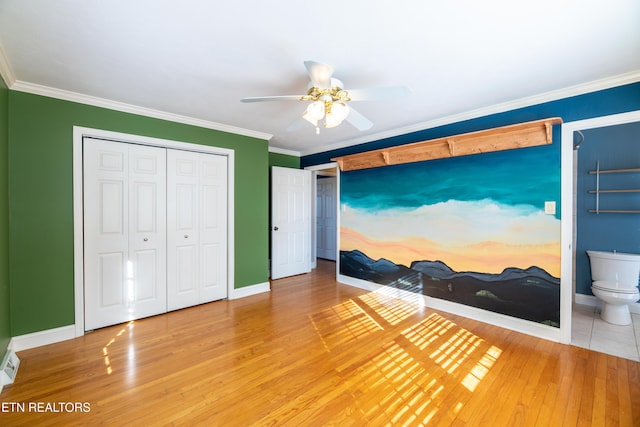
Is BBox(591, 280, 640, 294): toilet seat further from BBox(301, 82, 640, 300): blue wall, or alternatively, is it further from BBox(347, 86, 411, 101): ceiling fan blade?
BBox(347, 86, 411, 101): ceiling fan blade

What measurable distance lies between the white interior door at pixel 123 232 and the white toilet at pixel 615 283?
504 cm

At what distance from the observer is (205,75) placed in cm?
230

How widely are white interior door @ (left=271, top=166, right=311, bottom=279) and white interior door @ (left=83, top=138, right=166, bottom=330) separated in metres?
1.90

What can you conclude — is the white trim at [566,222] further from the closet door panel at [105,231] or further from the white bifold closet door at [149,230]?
the closet door panel at [105,231]

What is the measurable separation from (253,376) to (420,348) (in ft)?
4.94

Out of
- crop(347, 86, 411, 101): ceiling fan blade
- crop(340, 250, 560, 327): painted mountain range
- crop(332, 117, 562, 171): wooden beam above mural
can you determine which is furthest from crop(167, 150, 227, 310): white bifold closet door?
crop(347, 86, 411, 101): ceiling fan blade

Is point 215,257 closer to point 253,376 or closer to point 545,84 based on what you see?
point 253,376

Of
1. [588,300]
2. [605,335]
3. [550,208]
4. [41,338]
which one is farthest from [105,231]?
[588,300]

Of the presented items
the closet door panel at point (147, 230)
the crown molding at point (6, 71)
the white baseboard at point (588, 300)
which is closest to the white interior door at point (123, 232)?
the closet door panel at point (147, 230)

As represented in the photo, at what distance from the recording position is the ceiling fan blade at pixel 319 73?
1.73m

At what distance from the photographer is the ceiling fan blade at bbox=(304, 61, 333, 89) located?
5.69 ft

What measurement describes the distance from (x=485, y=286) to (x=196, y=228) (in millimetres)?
3604

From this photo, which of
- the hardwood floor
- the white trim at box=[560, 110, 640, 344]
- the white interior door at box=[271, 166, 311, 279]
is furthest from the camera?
the white interior door at box=[271, 166, 311, 279]

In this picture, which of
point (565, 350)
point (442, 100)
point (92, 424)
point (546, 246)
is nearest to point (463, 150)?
point (442, 100)
